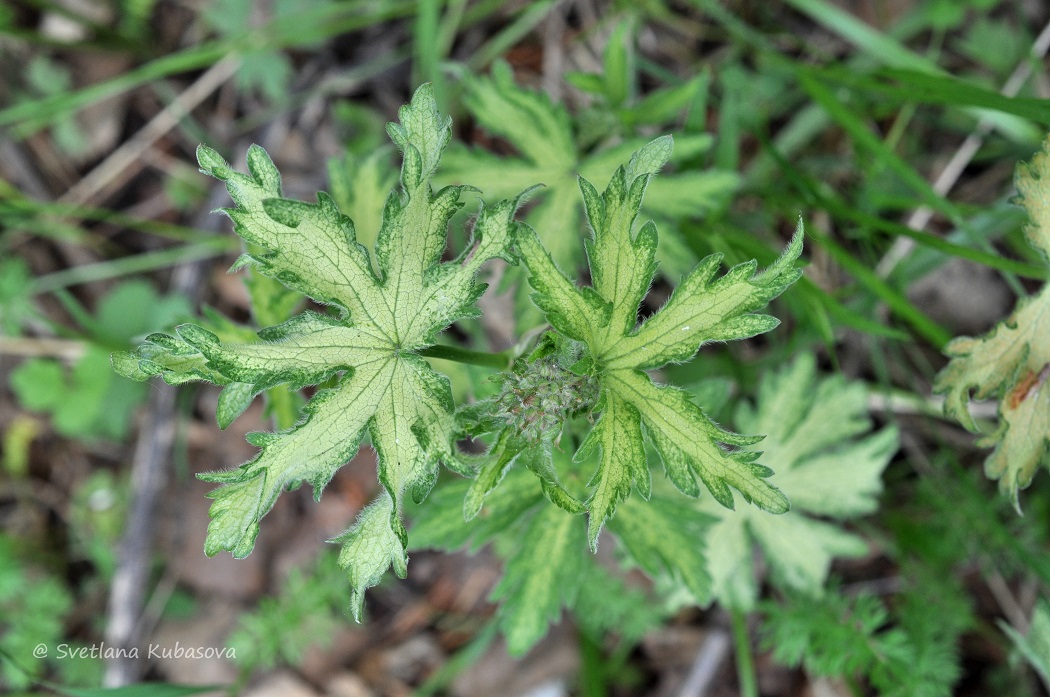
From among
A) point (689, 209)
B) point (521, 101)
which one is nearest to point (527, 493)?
point (689, 209)

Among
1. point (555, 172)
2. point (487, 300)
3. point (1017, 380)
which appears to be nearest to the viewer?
point (1017, 380)

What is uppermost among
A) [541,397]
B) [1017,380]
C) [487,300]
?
[541,397]

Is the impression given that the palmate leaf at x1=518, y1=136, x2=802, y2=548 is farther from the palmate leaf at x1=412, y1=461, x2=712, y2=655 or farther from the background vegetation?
the background vegetation

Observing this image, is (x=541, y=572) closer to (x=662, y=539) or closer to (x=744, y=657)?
(x=662, y=539)

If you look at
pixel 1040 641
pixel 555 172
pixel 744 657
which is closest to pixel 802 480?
pixel 744 657

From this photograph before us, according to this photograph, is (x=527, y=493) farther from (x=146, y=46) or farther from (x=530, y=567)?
(x=146, y=46)

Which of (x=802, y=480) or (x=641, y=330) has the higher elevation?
(x=641, y=330)
